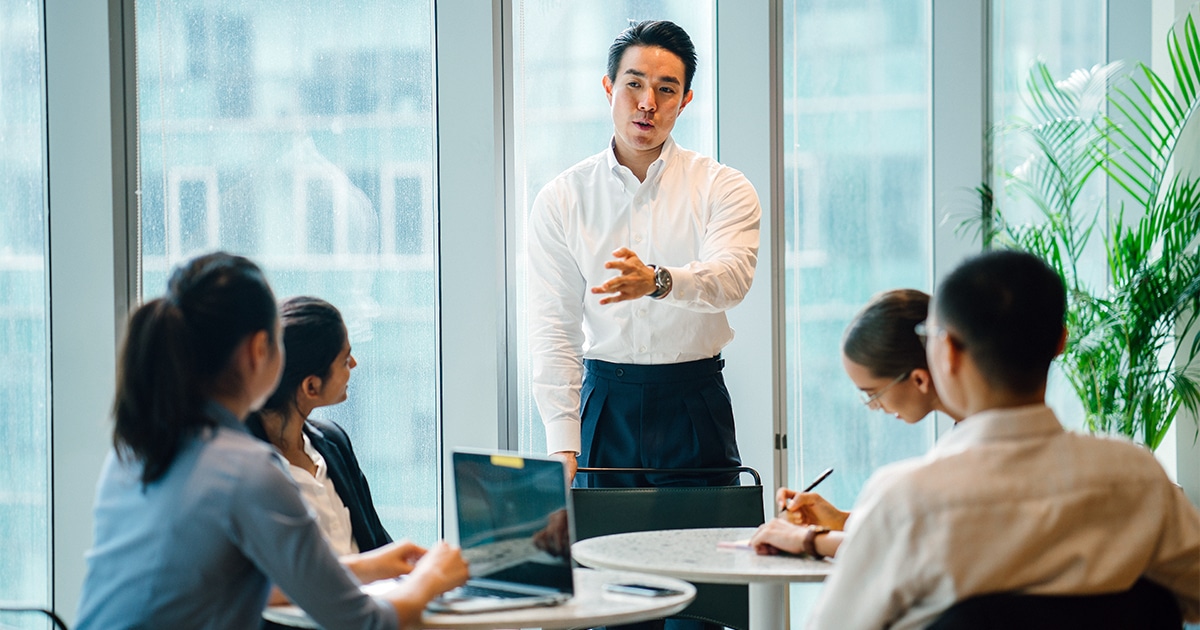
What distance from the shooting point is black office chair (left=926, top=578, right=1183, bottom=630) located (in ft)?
4.55

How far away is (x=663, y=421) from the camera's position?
3.19 m

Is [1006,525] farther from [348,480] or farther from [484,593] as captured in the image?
[348,480]

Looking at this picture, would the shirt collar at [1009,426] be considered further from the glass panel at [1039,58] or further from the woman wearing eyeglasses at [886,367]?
the glass panel at [1039,58]

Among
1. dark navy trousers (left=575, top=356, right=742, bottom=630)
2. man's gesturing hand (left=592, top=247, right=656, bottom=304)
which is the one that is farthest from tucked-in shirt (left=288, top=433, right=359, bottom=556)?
dark navy trousers (left=575, top=356, right=742, bottom=630)

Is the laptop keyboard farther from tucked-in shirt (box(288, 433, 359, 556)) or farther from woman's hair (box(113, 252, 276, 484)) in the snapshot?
woman's hair (box(113, 252, 276, 484))

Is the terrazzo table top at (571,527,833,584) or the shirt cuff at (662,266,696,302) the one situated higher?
the shirt cuff at (662,266,696,302)

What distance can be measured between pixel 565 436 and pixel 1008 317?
182 centimetres

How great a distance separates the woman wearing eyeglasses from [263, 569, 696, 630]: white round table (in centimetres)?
29

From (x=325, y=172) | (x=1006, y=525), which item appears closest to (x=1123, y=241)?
(x=325, y=172)

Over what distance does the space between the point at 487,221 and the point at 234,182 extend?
0.85m

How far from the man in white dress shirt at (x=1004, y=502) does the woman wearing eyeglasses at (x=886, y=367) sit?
1.61ft

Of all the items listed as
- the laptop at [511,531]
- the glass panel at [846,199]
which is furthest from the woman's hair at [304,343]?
the glass panel at [846,199]

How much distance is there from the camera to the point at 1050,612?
1.40 metres

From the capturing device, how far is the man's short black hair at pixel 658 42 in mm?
3283
